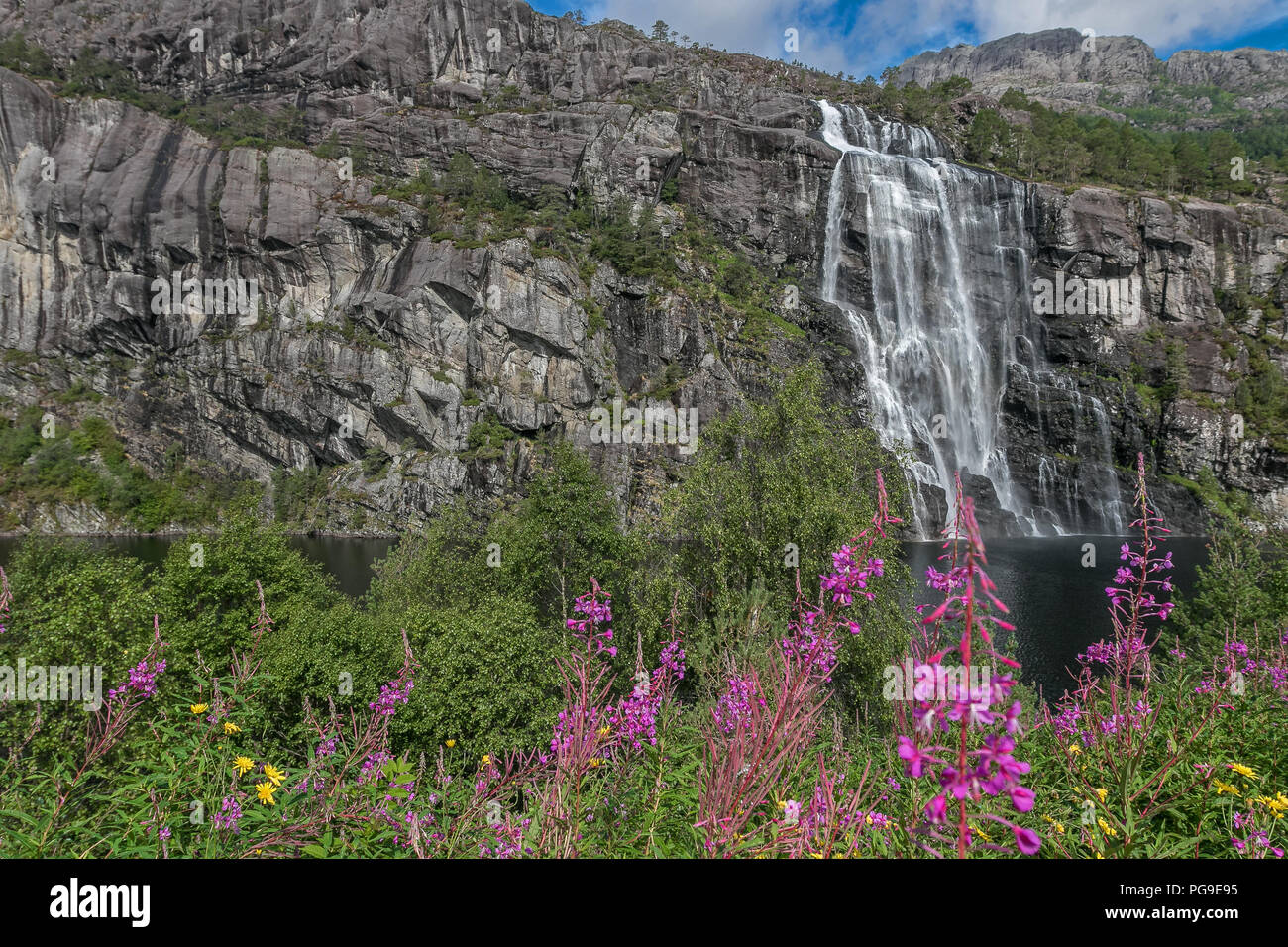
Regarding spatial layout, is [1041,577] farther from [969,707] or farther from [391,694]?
[969,707]

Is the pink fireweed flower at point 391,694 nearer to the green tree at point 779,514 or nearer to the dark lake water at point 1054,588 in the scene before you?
the green tree at point 779,514

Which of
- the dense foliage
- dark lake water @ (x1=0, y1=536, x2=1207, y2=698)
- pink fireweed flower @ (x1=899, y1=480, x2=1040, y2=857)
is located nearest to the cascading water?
dark lake water @ (x1=0, y1=536, x2=1207, y2=698)

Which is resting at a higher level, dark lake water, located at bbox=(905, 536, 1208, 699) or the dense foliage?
the dense foliage

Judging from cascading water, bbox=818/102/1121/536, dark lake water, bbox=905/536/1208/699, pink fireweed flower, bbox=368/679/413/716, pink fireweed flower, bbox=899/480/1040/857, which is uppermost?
cascading water, bbox=818/102/1121/536

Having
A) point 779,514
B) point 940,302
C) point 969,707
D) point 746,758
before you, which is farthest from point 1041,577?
point 969,707

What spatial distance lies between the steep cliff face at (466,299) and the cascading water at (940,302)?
5.31 feet

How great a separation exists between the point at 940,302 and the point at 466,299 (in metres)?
51.5

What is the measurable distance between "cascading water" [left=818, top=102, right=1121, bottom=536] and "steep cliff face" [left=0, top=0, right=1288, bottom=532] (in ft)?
5.31

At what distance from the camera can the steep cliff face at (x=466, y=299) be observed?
57.8 m

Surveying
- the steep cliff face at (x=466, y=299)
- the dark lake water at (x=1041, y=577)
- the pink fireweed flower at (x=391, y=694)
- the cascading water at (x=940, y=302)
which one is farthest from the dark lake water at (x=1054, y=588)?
the pink fireweed flower at (x=391, y=694)

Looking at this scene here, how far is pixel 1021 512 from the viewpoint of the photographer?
175 ft

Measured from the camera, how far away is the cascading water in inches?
2167

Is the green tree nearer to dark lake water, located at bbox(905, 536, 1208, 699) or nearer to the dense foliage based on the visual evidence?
dark lake water, located at bbox(905, 536, 1208, 699)
